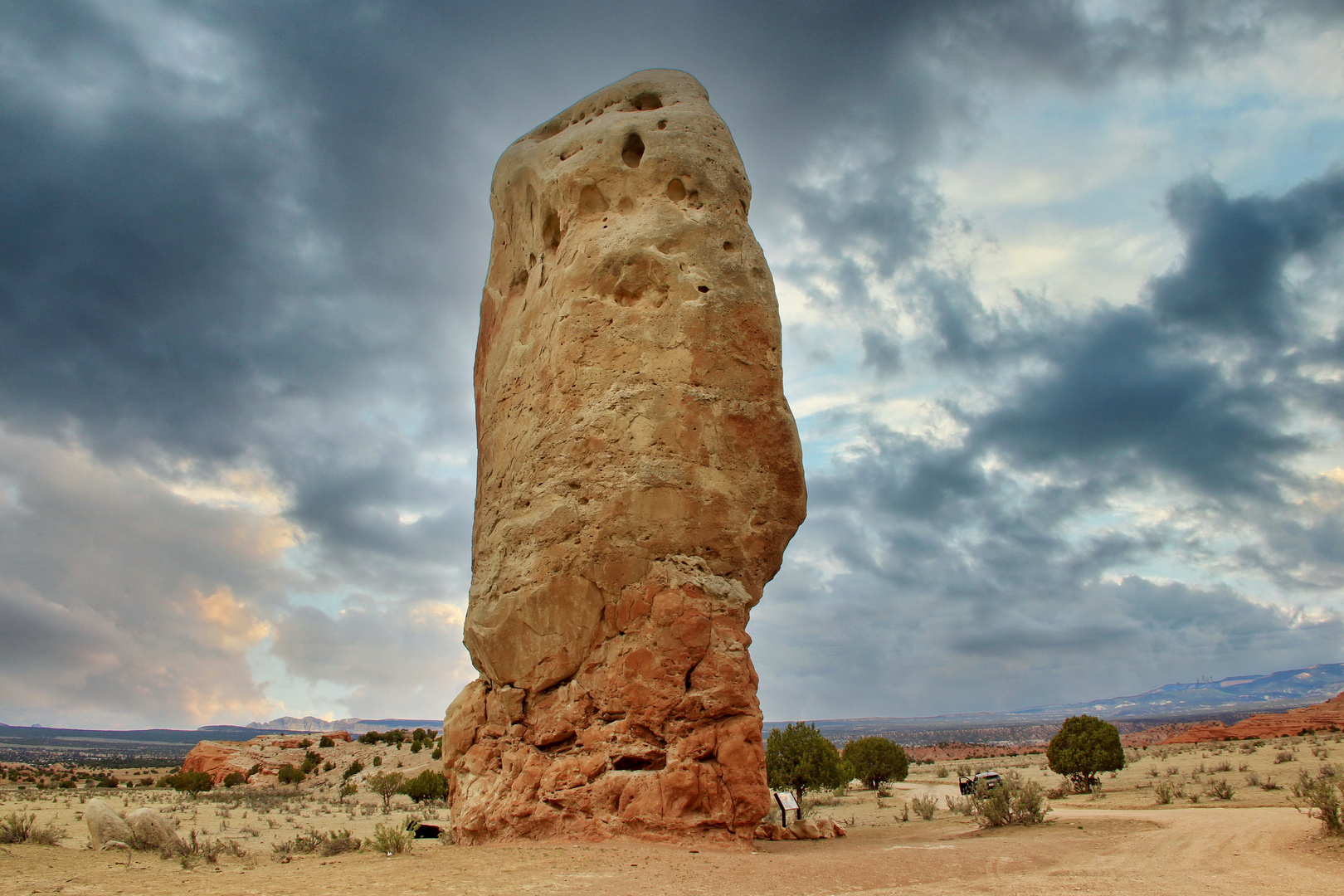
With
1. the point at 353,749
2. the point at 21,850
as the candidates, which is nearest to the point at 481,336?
the point at 21,850

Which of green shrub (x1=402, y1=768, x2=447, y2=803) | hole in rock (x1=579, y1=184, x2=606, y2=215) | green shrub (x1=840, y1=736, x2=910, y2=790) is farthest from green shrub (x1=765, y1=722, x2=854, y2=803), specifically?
hole in rock (x1=579, y1=184, x2=606, y2=215)

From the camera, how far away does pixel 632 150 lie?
938 centimetres

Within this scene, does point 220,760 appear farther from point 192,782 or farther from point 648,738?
point 648,738

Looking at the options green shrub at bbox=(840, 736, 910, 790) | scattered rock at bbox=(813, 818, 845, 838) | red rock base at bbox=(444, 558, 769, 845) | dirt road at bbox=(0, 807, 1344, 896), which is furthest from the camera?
green shrub at bbox=(840, 736, 910, 790)

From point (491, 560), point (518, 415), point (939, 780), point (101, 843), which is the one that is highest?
point (518, 415)

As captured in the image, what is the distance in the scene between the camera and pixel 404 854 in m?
6.98

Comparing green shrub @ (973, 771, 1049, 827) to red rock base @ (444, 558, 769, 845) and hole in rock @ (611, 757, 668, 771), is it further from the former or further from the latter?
hole in rock @ (611, 757, 668, 771)

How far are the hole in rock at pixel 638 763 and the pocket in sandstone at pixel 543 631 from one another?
3.29 ft

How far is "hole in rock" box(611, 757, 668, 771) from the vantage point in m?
6.93

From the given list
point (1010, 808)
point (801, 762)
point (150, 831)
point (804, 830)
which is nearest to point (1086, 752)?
point (801, 762)

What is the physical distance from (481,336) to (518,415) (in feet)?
8.64

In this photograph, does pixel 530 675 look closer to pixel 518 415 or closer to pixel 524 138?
pixel 518 415

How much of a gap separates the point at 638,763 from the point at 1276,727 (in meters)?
56.2

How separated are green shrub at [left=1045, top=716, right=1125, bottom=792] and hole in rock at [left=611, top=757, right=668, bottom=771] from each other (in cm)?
1833
